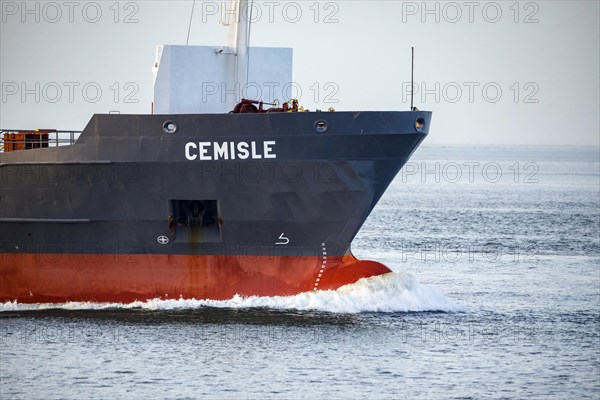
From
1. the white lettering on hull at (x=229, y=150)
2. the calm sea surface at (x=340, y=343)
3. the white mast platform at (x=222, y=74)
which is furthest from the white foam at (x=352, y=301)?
the white mast platform at (x=222, y=74)

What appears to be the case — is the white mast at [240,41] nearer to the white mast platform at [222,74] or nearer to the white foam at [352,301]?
the white mast platform at [222,74]

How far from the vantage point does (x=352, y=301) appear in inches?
1029

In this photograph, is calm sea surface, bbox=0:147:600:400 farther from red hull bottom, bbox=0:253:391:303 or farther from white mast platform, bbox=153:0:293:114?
white mast platform, bbox=153:0:293:114

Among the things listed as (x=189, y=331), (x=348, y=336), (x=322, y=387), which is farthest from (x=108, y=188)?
(x=322, y=387)

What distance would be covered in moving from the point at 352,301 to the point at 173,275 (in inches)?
151

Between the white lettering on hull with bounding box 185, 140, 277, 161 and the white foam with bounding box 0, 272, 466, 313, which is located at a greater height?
the white lettering on hull with bounding box 185, 140, 277, 161

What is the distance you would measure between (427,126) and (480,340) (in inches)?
189

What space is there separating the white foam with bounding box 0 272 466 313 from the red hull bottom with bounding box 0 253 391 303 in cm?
14

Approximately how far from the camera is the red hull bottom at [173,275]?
26.3m

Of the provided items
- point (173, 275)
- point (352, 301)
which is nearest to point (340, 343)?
point (352, 301)

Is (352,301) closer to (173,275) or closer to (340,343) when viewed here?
(340,343)

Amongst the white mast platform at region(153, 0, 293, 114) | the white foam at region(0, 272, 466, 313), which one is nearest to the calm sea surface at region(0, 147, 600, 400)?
the white foam at region(0, 272, 466, 313)

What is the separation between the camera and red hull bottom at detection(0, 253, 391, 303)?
86.2 ft

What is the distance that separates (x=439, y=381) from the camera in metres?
21.4
